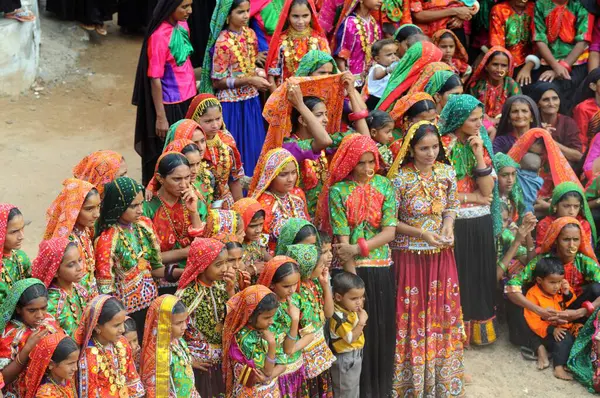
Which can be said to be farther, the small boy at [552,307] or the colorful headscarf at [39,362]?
the small boy at [552,307]

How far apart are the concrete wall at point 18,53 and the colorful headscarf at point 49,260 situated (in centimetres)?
520

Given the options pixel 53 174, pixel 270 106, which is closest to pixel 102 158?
pixel 270 106

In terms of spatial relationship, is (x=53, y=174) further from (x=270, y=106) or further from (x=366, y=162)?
(x=366, y=162)

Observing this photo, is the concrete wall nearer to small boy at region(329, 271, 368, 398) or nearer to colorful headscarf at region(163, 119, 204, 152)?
colorful headscarf at region(163, 119, 204, 152)

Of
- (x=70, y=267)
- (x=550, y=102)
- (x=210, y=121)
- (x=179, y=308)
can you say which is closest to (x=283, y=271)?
(x=179, y=308)

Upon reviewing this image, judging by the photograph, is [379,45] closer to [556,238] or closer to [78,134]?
[556,238]

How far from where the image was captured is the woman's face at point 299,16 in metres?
7.70

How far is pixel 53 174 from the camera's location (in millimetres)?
8836

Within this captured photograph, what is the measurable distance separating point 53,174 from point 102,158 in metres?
2.82

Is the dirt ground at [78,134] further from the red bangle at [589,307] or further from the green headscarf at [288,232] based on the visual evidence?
the green headscarf at [288,232]

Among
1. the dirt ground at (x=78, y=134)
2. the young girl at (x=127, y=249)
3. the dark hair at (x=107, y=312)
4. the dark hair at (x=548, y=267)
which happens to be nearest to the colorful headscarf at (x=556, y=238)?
the dark hair at (x=548, y=267)

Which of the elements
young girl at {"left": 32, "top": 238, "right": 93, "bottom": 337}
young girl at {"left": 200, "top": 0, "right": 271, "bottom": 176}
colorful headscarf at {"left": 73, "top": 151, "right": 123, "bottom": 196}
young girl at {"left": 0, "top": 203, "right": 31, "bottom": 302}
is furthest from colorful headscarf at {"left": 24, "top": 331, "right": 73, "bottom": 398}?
young girl at {"left": 200, "top": 0, "right": 271, "bottom": 176}

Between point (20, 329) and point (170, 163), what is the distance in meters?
1.43

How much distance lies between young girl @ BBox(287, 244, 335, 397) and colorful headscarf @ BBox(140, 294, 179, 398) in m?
0.89
